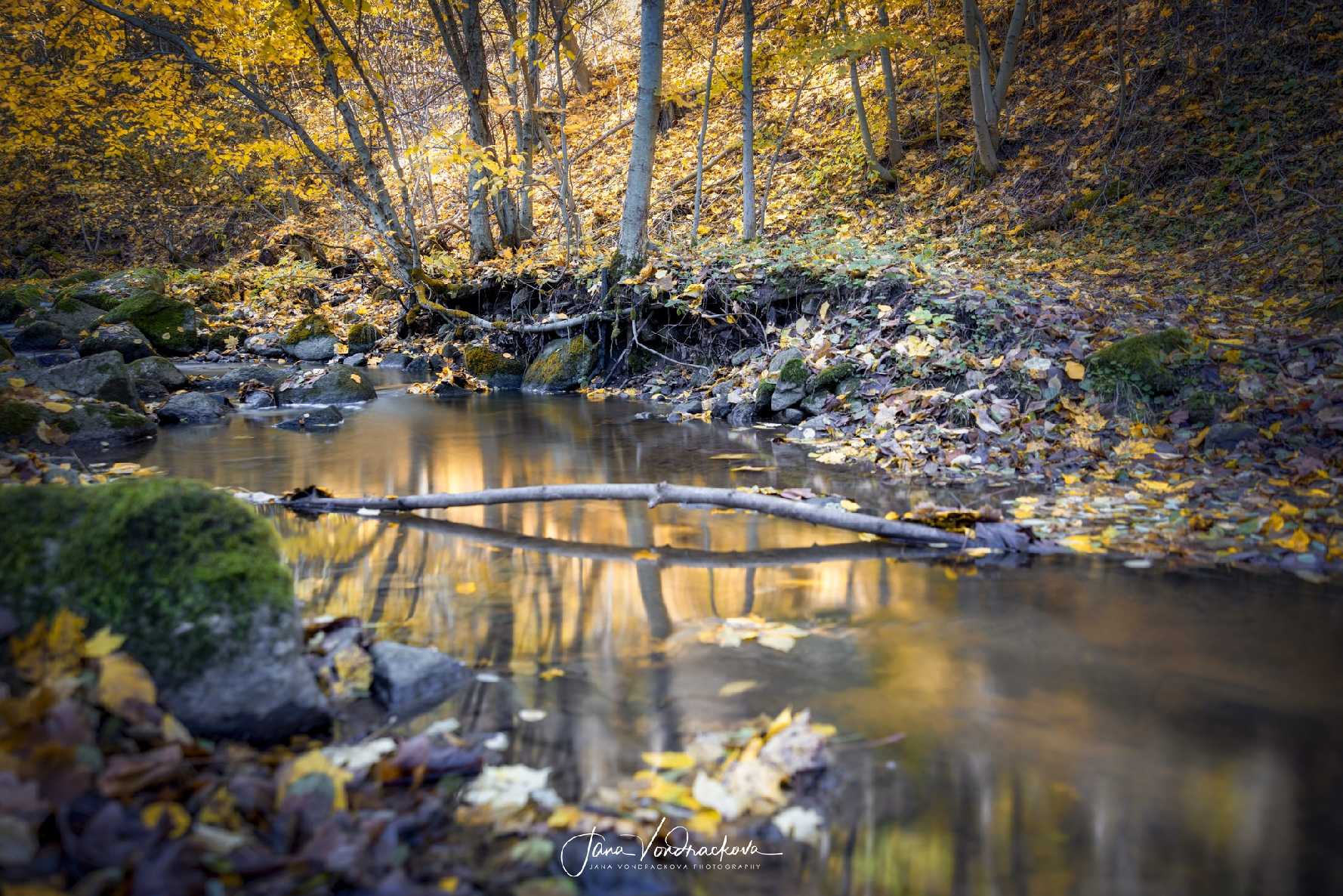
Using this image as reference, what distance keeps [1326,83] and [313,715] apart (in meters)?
17.0

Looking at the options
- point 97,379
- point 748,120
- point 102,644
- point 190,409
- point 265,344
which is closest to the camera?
point 102,644

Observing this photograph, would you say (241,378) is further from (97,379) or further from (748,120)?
(748,120)

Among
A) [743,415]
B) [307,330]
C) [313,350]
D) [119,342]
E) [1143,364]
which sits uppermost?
[307,330]

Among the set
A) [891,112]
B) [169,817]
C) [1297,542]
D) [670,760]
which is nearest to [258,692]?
[169,817]

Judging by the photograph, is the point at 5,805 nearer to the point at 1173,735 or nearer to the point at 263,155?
the point at 1173,735

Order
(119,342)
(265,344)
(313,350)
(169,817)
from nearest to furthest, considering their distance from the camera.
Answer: (169,817) → (119,342) → (313,350) → (265,344)

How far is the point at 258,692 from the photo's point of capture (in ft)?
8.73

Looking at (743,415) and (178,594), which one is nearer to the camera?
(178,594)

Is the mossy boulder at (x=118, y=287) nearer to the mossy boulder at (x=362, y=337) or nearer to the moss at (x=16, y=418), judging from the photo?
the mossy boulder at (x=362, y=337)

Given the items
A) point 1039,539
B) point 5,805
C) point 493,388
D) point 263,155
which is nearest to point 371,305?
point 263,155

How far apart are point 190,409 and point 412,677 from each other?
917cm

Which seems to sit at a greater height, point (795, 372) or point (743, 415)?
point (795, 372)

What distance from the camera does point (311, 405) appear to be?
12.0m

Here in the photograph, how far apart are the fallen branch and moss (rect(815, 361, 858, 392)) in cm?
442
